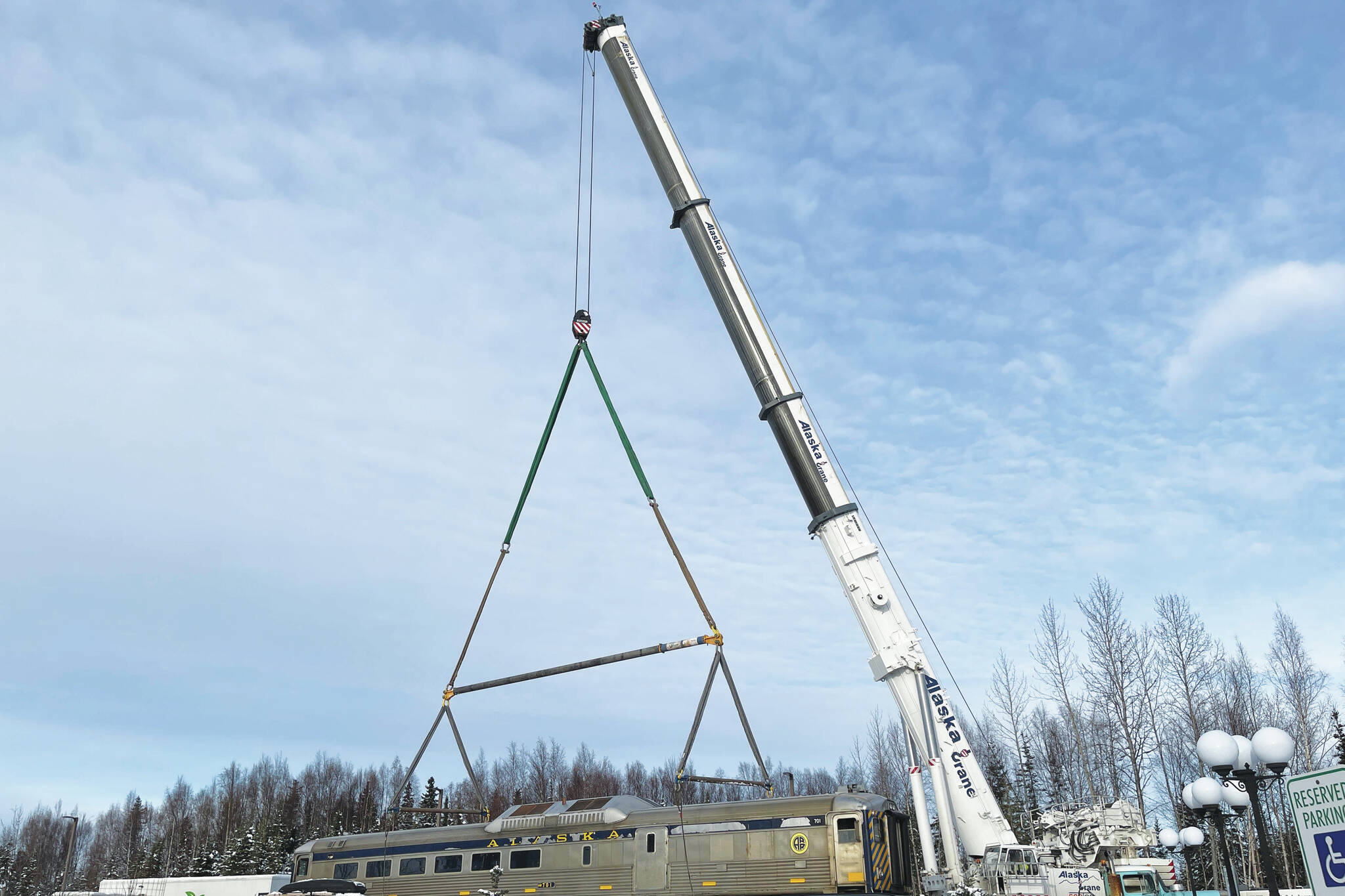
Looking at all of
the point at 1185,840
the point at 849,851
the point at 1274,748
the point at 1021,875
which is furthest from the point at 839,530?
the point at 1185,840

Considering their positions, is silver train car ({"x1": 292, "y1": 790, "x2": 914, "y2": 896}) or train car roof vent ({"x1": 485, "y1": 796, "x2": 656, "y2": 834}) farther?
train car roof vent ({"x1": 485, "y1": 796, "x2": 656, "y2": 834})

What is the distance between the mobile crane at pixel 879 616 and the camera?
1786 cm

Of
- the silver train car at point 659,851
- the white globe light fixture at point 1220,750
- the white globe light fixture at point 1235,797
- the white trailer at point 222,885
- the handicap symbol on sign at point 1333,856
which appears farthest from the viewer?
the white trailer at point 222,885

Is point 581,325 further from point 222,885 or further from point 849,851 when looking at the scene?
point 222,885

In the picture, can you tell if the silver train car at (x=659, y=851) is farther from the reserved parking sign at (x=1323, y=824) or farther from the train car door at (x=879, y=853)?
the reserved parking sign at (x=1323, y=824)

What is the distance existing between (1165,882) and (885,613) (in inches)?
527

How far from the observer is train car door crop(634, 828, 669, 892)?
1841 centimetres

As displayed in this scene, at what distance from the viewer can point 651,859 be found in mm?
18578

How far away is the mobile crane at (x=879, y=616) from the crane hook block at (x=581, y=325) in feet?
9.73

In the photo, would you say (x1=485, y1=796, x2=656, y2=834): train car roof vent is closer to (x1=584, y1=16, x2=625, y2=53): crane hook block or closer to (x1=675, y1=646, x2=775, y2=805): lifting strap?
(x1=675, y1=646, x2=775, y2=805): lifting strap

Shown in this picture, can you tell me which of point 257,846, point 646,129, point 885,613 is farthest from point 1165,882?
point 257,846

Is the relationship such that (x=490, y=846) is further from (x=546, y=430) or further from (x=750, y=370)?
(x=750, y=370)

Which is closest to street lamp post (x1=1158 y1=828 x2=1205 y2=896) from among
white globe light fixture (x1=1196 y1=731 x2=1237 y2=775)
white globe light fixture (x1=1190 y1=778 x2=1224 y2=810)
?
white globe light fixture (x1=1190 y1=778 x2=1224 y2=810)

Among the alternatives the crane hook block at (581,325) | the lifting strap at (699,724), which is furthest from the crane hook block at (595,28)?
the lifting strap at (699,724)
